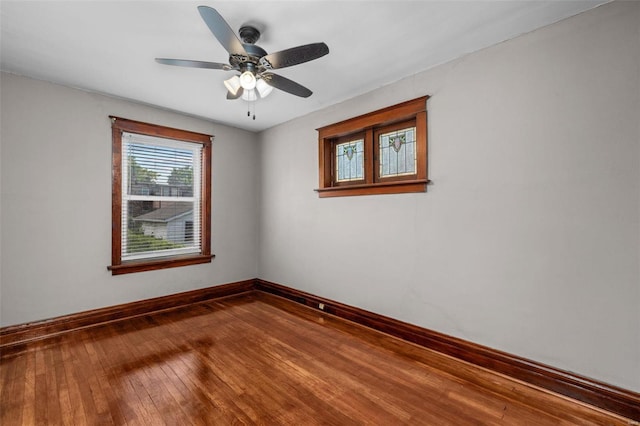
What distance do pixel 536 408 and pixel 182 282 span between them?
394 centimetres

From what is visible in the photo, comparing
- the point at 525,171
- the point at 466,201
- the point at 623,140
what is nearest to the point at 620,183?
the point at 623,140

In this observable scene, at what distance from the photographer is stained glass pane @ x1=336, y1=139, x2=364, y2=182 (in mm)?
3402

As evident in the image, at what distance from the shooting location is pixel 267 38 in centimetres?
221

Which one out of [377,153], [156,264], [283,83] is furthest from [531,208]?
[156,264]

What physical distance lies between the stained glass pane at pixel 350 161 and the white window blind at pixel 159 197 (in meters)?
2.08

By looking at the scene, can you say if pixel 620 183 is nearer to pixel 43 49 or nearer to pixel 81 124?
pixel 43 49

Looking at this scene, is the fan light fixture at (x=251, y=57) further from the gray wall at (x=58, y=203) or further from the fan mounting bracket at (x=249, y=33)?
the gray wall at (x=58, y=203)

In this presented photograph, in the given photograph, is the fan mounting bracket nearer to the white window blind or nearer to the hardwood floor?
the white window blind

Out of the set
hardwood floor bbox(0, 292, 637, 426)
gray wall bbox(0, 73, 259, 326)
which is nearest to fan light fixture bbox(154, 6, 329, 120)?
gray wall bbox(0, 73, 259, 326)

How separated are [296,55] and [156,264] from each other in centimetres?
317

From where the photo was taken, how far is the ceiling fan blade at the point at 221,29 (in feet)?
5.06

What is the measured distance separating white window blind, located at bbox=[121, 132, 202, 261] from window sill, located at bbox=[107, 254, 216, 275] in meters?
0.12

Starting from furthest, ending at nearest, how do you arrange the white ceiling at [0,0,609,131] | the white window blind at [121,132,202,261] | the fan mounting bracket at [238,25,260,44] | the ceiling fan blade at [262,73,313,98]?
the white window blind at [121,132,202,261], the ceiling fan blade at [262,73,313,98], the fan mounting bracket at [238,25,260,44], the white ceiling at [0,0,609,131]

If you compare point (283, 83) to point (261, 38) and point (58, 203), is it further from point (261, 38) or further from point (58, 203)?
point (58, 203)
